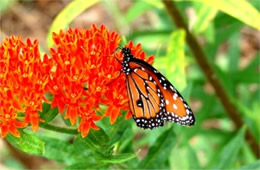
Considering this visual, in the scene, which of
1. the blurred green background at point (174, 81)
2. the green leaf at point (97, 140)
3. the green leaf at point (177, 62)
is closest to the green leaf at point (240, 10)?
the blurred green background at point (174, 81)

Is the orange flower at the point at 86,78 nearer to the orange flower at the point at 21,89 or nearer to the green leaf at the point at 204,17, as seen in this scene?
the orange flower at the point at 21,89

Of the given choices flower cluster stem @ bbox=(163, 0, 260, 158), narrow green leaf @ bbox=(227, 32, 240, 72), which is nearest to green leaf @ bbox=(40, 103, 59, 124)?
flower cluster stem @ bbox=(163, 0, 260, 158)

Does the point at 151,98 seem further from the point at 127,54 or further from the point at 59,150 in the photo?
the point at 59,150

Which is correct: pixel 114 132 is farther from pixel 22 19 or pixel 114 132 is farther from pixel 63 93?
pixel 22 19

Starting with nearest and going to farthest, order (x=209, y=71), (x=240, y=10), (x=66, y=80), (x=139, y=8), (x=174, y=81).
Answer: (x=66, y=80) < (x=240, y=10) < (x=174, y=81) < (x=209, y=71) < (x=139, y=8)

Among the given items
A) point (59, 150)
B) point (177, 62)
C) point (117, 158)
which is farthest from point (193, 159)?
point (117, 158)

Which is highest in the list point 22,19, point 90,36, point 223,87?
point 22,19

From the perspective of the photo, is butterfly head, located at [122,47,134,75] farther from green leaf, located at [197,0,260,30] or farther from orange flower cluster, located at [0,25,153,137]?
green leaf, located at [197,0,260,30]

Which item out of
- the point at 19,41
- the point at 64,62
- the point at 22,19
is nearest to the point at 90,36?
the point at 64,62
